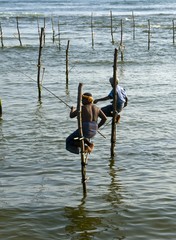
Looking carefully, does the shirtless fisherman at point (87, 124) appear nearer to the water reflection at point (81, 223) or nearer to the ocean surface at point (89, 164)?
the ocean surface at point (89, 164)

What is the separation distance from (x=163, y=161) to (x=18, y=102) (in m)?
8.58

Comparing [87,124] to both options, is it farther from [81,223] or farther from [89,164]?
[89,164]

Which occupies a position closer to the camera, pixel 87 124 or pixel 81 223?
pixel 81 223

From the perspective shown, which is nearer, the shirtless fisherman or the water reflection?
the water reflection

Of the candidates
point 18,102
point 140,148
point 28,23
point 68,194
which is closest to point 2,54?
point 18,102

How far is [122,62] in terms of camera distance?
3127 centimetres

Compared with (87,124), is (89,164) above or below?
below

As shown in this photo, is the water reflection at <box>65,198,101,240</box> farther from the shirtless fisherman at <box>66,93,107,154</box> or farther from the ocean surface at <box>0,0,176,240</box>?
the shirtless fisherman at <box>66,93,107,154</box>

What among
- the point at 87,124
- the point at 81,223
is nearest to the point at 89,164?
the point at 87,124

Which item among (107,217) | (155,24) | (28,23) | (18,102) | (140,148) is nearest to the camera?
(107,217)

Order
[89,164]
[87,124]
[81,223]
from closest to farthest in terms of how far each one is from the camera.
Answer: [81,223] → [87,124] → [89,164]

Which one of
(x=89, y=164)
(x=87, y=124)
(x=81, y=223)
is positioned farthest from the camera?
(x=89, y=164)

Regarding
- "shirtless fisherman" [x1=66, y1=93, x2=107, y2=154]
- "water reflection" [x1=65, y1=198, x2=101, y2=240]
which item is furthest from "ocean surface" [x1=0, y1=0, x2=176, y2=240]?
"shirtless fisherman" [x1=66, y1=93, x2=107, y2=154]

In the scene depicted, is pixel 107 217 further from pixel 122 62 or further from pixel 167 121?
pixel 122 62
